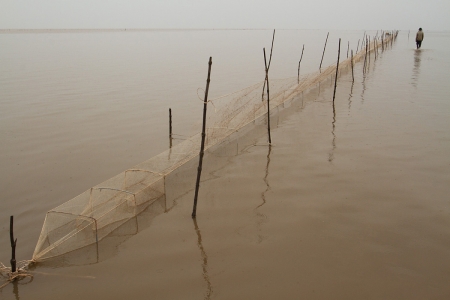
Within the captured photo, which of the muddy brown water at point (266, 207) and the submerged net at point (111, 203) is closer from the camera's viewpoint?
the muddy brown water at point (266, 207)

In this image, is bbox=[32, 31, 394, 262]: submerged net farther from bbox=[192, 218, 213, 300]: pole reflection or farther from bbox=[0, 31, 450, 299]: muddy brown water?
bbox=[192, 218, 213, 300]: pole reflection

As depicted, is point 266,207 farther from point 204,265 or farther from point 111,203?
point 111,203

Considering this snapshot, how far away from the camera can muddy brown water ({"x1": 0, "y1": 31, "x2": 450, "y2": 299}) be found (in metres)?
3.25

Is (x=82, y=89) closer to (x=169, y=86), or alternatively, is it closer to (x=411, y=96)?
(x=169, y=86)

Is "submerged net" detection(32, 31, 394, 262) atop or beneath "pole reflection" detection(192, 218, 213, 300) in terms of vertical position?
atop

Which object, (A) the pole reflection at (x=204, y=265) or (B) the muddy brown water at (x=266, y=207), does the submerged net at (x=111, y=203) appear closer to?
(B) the muddy brown water at (x=266, y=207)

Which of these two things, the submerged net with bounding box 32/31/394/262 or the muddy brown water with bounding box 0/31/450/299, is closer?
the muddy brown water with bounding box 0/31/450/299

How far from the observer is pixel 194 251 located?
12.1ft

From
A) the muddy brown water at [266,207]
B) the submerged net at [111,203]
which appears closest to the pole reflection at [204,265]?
the muddy brown water at [266,207]

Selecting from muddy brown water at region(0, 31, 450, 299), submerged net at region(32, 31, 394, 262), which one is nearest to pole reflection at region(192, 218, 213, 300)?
muddy brown water at region(0, 31, 450, 299)

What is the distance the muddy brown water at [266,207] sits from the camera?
3.25 meters

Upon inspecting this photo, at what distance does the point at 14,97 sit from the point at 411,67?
1593 cm

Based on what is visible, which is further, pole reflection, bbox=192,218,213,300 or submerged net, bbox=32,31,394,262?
submerged net, bbox=32,31,394,262

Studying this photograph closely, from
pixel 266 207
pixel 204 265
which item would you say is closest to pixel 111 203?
pixel 204 265
